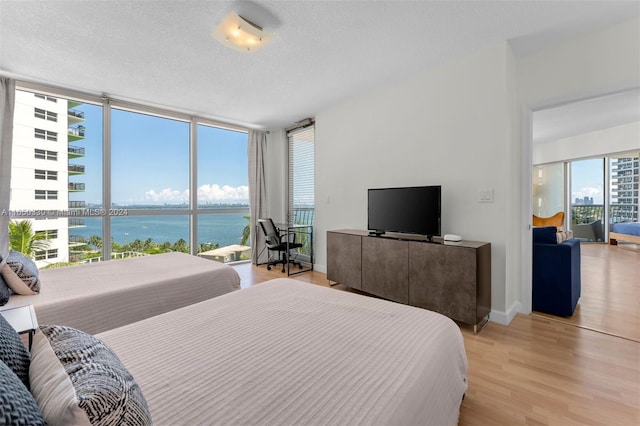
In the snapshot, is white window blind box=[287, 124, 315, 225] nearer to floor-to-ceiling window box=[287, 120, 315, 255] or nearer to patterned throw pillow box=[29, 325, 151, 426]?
floor-to-ceiling window box=[287, 120, 315, 255]

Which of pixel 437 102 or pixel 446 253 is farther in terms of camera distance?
pixel 437 102

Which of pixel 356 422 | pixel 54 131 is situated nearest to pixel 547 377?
pixel 356 422

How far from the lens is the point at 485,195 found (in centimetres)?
266

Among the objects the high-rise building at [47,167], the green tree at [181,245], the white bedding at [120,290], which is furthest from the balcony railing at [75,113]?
the white bedding at [120,290]

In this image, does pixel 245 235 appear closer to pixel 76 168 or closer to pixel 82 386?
pixel 76 168

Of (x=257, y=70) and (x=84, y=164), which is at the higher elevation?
(x=257, y=70)

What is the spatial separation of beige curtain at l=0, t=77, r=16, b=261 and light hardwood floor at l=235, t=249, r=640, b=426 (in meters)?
4.60

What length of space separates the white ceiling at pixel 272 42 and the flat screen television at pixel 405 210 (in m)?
1.33

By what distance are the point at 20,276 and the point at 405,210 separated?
3103 mm

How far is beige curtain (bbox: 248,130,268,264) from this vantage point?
201 inches

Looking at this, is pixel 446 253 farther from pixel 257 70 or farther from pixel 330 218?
pixel 257 70

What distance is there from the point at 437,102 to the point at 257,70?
1.96m

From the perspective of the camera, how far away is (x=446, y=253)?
99.6 inches

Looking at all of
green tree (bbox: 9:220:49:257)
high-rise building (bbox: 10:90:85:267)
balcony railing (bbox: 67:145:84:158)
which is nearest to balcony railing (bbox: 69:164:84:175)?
high-rise building (bbox: 10:90:85:267)
